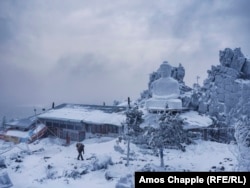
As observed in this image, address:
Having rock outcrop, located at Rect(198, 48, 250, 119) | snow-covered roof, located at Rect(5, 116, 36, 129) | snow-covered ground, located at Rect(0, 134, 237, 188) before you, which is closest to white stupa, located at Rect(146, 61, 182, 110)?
rock outcrop, located at Rect(198, 48, 250, 119)

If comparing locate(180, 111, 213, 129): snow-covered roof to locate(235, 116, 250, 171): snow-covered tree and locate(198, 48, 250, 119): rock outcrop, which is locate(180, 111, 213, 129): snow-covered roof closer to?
locate(198, 48, 250, 119): rock outcrop

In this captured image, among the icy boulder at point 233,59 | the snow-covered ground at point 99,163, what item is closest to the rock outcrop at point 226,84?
the icy boulder at point 233,59

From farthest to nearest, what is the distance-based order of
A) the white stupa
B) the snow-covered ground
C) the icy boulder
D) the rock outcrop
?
the icy boulder → the rock outcrop → the white stupa → the snow-covered ground

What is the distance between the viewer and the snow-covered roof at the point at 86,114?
32688 mm

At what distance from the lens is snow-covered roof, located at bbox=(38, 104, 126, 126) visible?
1287 inches

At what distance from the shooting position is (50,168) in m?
22.5

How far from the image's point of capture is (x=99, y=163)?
2127 centimetres

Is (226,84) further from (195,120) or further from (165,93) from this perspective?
(165,93)

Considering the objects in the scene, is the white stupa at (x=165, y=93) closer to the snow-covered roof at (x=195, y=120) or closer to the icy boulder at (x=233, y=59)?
the snow-covered roof at (x=195, y=120)

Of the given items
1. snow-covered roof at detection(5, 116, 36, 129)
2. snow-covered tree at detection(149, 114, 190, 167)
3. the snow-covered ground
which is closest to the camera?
the snow-covered ground

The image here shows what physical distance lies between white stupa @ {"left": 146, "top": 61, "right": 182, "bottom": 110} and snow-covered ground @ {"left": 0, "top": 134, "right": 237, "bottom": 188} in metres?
6.07

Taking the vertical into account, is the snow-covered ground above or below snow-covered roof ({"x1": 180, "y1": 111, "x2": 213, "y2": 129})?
below

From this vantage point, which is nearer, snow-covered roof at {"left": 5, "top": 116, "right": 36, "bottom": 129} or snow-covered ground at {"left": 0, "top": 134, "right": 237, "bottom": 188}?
snow-covered ground at {"left": 0, "top": 134, "right": 237, "bottom": 188}

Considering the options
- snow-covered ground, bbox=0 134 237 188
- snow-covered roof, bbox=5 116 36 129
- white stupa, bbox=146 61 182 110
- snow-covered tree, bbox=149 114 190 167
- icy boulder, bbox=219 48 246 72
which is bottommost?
snow-covered ground, bbox=0 134 237 188
